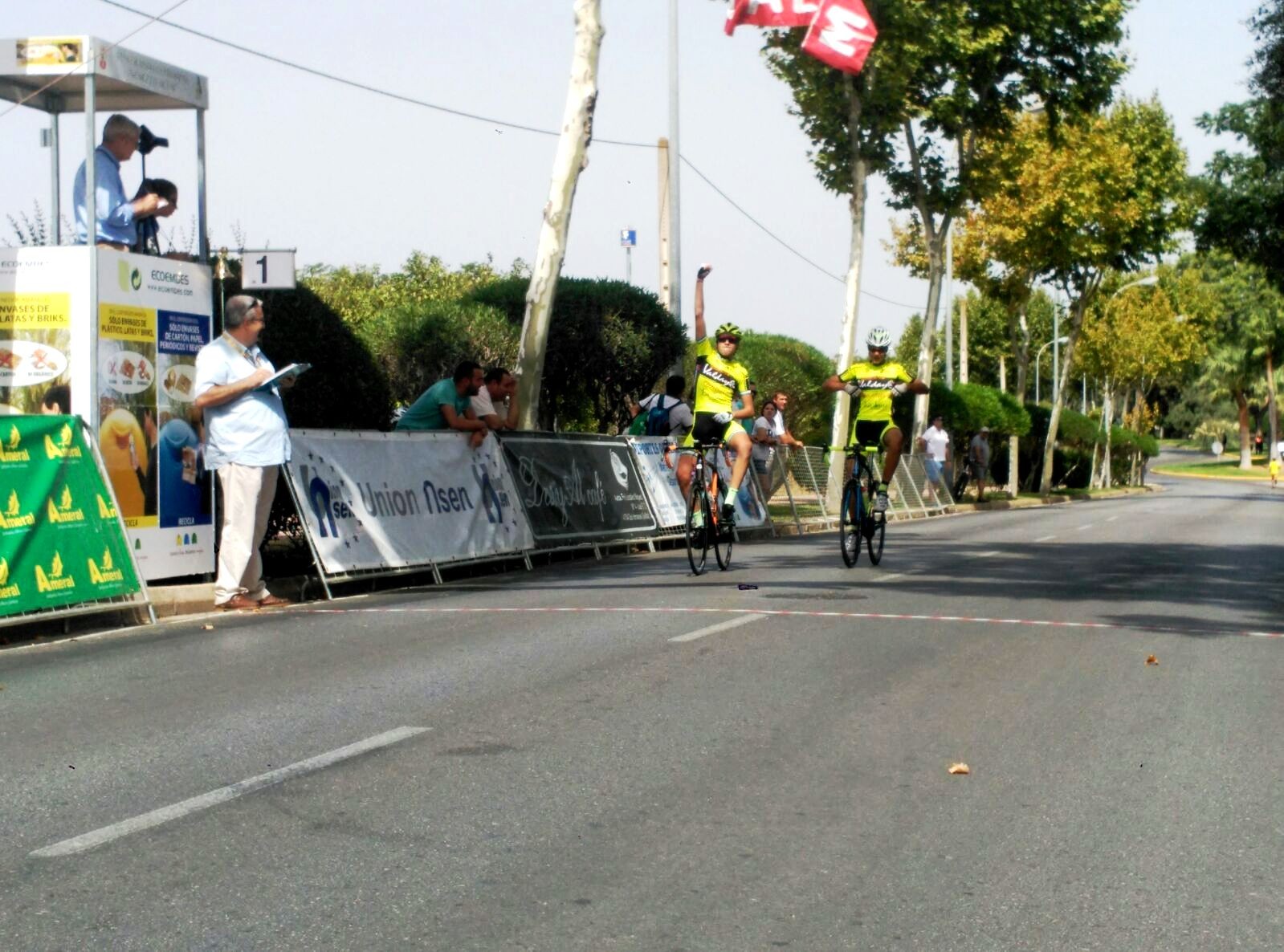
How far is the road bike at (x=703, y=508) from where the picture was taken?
14.5 meters

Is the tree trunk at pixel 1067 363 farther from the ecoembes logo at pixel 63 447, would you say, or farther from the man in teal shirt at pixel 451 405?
the ecoembes logo at pixel 63 447

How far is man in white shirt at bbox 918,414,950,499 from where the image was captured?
1375 inches

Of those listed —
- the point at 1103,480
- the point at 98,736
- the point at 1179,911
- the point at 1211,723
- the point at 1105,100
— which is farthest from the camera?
the point at 1103,480

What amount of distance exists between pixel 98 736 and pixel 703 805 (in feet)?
8.87

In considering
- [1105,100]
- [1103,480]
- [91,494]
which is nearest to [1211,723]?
[91,494]

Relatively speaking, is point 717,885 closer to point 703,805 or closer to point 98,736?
point 703,805

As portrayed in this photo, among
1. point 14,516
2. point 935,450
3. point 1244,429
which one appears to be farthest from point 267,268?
point 1244,429

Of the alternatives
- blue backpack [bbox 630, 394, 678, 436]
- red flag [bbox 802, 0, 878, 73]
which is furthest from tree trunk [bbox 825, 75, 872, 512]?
blue backpack [bbox 630, 394, 678, 436]

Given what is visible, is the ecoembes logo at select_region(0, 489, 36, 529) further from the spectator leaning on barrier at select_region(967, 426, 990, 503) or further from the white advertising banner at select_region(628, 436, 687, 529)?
the spectator leaning on barrier at select_region(967, 426, 990, 503)

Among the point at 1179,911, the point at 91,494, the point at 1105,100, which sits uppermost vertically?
the point at 1105,100

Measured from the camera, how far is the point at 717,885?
4734mm

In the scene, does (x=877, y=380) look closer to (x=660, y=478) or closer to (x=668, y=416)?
(x=660, y=478)

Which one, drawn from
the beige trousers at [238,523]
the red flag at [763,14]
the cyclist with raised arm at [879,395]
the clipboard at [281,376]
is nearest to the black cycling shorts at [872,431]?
the cyclist with raised arm at [879,395]

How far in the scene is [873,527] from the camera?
15695 millimetres
